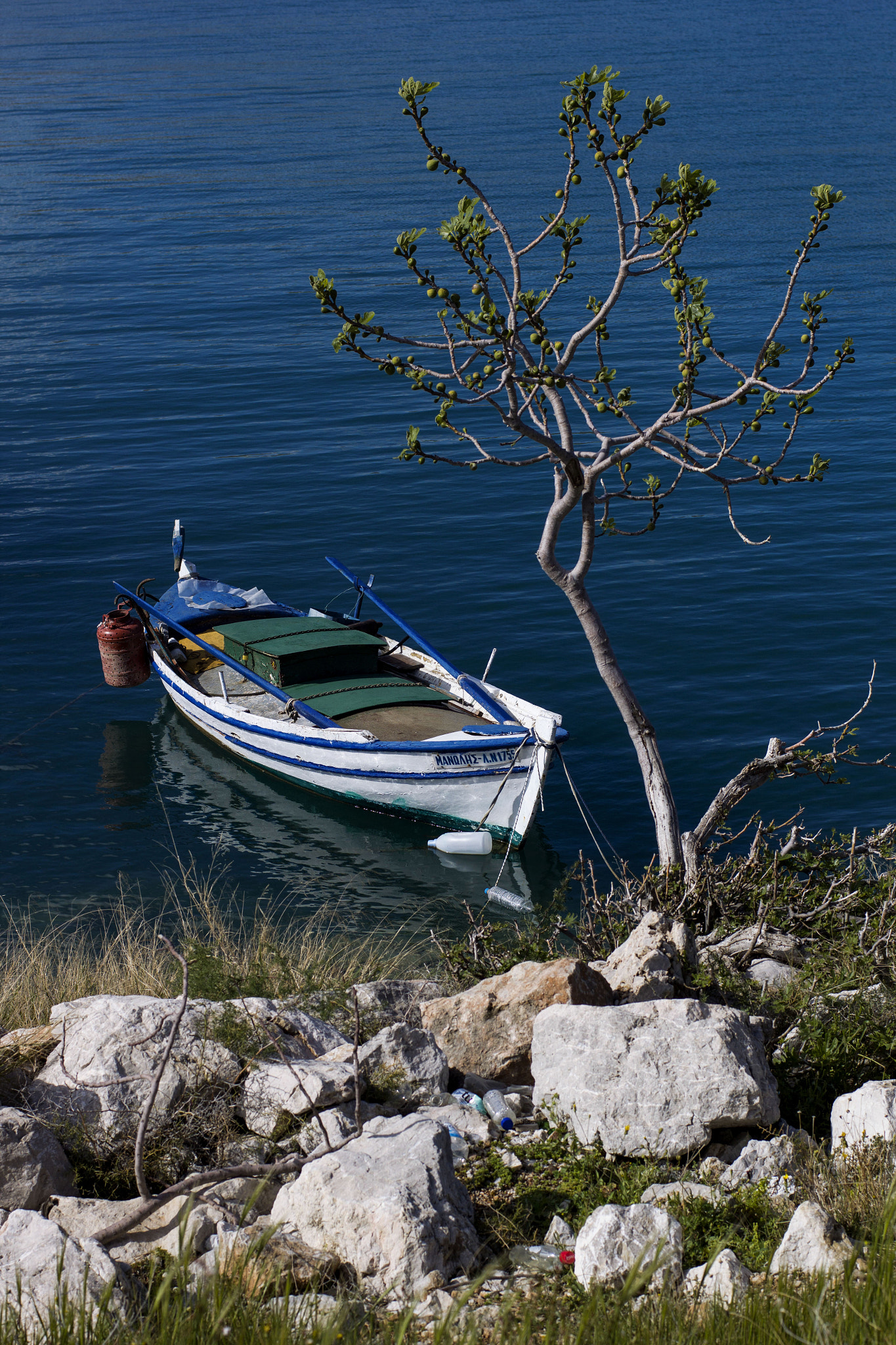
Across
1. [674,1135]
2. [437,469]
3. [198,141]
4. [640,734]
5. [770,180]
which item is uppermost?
[198,141]

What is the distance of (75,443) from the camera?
95.7ft

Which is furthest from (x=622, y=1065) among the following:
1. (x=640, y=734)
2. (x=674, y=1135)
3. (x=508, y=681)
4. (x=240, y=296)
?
(x=240, y=296)

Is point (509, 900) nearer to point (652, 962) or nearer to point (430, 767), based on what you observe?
point (430, 767)

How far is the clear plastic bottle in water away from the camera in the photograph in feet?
20.1

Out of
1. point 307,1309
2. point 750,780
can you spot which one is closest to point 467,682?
point 750,780

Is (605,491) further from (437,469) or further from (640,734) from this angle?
(437,469)

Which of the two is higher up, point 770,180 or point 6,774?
point 770,180

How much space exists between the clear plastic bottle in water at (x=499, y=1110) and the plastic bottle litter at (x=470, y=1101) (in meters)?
0.02

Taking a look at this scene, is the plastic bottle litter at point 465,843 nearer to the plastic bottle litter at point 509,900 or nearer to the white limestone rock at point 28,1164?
the plastic bottle litter at point 509,900

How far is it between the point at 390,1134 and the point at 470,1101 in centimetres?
121

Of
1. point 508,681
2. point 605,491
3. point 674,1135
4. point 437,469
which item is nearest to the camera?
point 674,1135

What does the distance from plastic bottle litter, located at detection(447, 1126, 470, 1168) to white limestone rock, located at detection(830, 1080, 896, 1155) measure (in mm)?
1700

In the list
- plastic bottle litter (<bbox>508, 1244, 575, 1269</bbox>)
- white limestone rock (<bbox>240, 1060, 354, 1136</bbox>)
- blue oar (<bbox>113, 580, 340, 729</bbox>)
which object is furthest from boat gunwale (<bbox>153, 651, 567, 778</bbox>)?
plastic bottle litter (<bbox>508, 1244, 575, 1269</bbox>)

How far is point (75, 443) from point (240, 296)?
39.5ft
